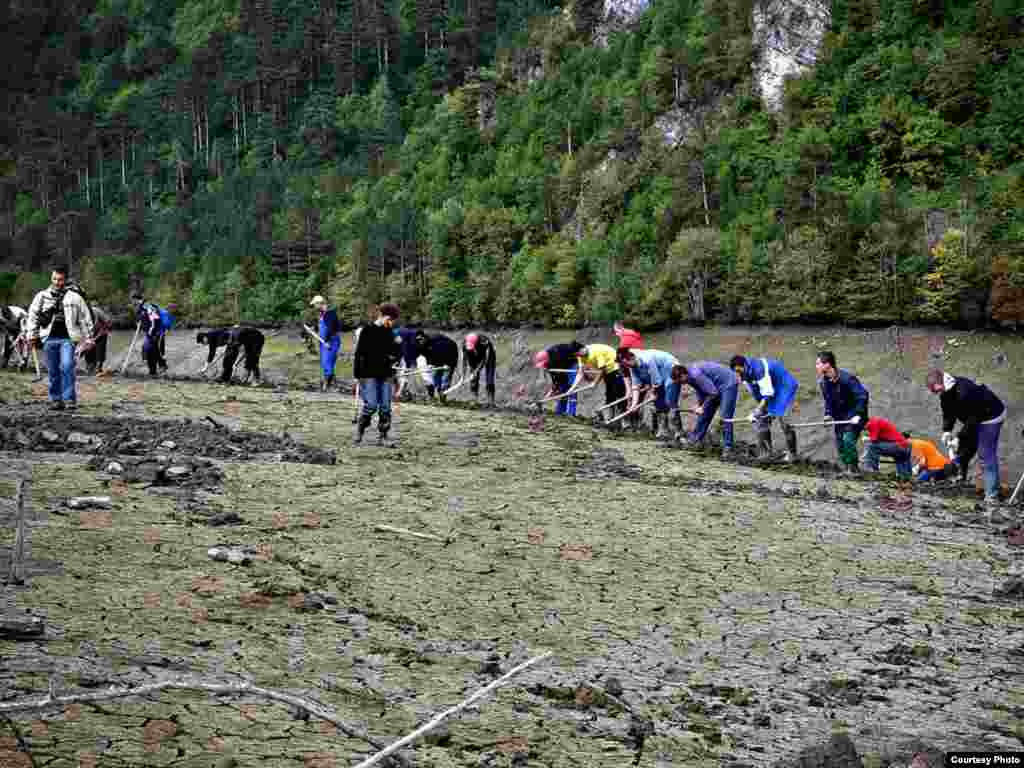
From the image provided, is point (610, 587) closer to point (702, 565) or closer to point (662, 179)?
point (702, 565)

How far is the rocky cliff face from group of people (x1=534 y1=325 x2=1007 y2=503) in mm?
27781

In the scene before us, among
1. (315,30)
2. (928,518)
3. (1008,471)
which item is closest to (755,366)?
(928,518)

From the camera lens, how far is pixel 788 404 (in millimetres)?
16766

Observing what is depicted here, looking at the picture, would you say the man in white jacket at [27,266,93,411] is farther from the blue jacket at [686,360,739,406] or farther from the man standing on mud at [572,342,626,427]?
the blue jacket at [686,360,739,406]

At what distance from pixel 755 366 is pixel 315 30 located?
272 ft

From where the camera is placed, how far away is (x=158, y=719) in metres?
3.96

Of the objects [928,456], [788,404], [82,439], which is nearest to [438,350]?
[788,404]

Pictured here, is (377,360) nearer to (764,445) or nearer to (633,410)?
(633,410)

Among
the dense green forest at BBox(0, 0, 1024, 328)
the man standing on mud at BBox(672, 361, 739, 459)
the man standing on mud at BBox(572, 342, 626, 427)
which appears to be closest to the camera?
the man standing on mud at BBox(672, 361, 739, 459)

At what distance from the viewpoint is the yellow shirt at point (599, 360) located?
760 inches

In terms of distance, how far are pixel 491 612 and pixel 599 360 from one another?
13.2 m

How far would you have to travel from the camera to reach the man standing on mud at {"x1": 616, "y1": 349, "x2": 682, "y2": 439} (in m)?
18.0

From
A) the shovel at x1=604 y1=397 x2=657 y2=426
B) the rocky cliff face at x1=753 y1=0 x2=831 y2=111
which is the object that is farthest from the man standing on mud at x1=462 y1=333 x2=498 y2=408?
the rocky cliff face at x1=753 y1=0 x2=831 y2=111

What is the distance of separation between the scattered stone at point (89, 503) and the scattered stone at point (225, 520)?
0.86 meters
